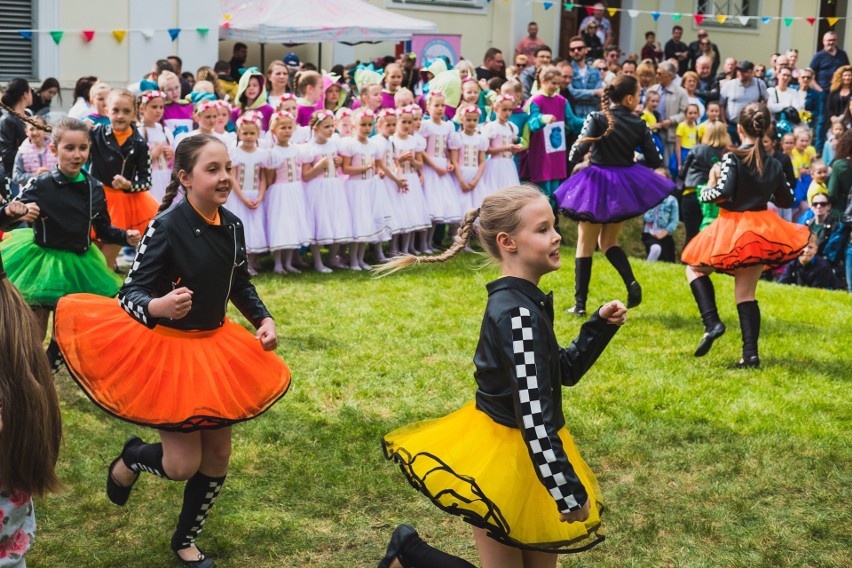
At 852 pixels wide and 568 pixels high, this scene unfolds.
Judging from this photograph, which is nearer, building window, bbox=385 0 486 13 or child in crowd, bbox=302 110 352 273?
child in crowd, bbox=302 110 352 273

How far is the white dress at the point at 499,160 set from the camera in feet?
45.9

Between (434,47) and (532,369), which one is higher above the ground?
(434,47)

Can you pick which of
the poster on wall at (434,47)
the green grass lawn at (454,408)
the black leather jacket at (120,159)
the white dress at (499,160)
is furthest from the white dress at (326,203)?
the poster on wall at (434,47)

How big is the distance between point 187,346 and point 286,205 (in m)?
7.13

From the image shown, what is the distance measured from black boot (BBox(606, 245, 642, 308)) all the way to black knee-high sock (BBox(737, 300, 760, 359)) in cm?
142

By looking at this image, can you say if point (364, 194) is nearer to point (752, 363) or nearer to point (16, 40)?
point (752, 363)

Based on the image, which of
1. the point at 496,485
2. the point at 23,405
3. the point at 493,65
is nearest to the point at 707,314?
the point at 496,485

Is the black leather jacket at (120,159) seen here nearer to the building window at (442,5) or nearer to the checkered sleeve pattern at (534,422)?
the checkered sleeve pattern at (534,422)

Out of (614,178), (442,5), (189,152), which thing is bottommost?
(614,178)

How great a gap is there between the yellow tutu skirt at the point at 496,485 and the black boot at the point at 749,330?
4614 mm

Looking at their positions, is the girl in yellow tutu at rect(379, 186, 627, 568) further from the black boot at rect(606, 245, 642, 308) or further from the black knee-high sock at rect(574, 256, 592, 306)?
the black knee-high sock at rect(574, 256, 592, 306)

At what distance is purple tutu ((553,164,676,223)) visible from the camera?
31.5 ft

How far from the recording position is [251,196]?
11.8 meters

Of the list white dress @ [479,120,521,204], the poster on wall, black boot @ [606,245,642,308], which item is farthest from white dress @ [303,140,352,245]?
the poster on wall
